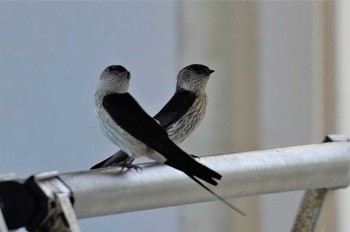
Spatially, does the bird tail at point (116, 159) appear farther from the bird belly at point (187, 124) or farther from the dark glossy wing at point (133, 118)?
the bird belly at point (187, 124)

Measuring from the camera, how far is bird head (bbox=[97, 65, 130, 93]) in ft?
2.99

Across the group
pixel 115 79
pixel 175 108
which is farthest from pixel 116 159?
pixel 175 108

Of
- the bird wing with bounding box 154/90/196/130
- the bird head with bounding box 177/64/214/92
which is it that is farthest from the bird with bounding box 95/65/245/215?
the bird head with bounding box 177/64/214/92

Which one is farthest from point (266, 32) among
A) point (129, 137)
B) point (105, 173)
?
point (105, 173)

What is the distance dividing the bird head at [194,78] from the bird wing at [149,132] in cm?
35

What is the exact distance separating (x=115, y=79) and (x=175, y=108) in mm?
280

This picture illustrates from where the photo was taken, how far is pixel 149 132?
0.80 metres

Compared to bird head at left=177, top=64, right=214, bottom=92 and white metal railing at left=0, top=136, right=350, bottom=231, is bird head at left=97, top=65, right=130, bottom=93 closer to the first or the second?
white metal railing at left=0, top=136, right=350, bottom=231

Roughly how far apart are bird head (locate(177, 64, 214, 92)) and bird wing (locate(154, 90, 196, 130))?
20 millimetres

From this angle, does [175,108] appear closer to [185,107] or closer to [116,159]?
[185,107]

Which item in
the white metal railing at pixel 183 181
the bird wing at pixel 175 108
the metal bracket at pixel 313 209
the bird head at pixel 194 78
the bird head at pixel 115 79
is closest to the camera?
the white metal railing at pixel 183 181

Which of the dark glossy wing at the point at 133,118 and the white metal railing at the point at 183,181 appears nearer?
the white metal railing at the point at 183,181

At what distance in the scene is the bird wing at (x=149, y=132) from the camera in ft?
2.17

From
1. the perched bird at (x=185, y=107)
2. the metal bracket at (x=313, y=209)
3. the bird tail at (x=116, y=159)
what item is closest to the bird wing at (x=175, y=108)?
the perched bird at (x=185, y=107)
